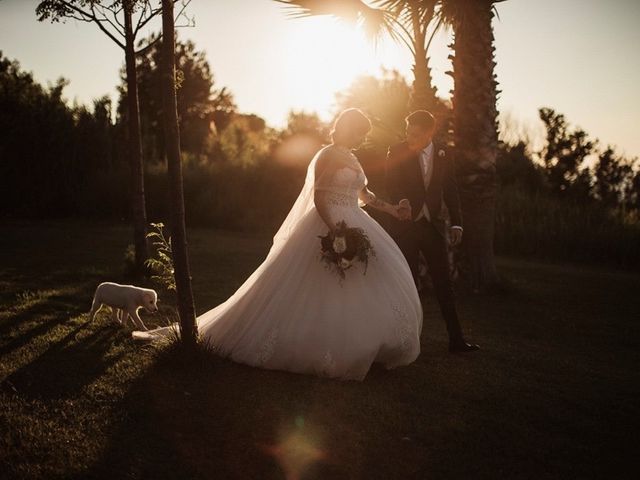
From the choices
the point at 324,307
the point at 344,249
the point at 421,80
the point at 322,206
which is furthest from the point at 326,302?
the point at 421,80

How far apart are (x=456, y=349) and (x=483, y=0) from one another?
7.09 metres

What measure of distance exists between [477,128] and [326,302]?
23.5 feet

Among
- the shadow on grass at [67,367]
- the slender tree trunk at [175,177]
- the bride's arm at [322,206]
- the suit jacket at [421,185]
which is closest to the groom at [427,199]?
the suit jacket at [421,185]

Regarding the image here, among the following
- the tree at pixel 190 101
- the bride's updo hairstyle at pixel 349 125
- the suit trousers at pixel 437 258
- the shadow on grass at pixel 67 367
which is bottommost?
the shadow on grass at pixel 67 367

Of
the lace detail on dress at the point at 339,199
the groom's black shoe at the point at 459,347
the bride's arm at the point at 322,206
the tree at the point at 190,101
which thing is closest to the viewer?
the bride's arm at the point at 322,206

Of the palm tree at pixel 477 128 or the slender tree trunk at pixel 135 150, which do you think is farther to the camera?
the palm tree at pixel 477 128

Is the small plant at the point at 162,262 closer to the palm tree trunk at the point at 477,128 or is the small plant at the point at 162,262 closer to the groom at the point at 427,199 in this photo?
the groom at the point at 427,199

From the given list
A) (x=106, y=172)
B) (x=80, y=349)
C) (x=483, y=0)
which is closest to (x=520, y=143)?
(x=106, y=172)

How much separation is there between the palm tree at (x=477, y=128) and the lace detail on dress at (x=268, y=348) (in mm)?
7116

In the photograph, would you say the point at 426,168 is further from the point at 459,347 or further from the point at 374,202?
the point at 459,347

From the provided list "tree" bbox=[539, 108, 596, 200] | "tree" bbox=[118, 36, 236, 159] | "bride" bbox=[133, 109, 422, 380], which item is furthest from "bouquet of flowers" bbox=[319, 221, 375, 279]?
"tree" bbox=[118, 36, 236, 159]

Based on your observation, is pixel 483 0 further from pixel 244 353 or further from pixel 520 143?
pixel 520 143

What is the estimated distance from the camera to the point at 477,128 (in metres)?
11.5

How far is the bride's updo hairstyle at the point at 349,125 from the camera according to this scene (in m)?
5.88
